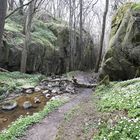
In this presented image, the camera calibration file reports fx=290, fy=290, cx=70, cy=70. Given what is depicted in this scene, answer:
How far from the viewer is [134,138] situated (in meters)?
6.42

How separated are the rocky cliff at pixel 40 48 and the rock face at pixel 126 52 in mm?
7826

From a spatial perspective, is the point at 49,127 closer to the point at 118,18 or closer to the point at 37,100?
the point at 37,100

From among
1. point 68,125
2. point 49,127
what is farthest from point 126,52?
point 49,127

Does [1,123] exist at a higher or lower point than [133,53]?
lower

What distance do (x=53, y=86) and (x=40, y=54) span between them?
9669 mm

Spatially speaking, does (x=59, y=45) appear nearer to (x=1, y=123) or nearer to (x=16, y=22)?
(x=16, y=22)

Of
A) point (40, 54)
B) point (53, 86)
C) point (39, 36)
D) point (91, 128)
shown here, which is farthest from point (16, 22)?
point (91, 128)

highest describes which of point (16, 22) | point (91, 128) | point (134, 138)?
point (16, 22)

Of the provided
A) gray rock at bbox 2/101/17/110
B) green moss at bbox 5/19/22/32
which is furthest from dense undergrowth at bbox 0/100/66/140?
green moss at bbox 5/19/22/32

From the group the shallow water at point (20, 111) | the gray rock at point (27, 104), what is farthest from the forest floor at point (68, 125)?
the gray rock at point (27, 104)

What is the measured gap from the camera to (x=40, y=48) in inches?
1053

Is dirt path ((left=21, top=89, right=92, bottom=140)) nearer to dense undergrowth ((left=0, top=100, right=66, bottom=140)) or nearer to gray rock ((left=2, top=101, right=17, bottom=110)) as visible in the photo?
dense undergrowth ((left=0, top=100, right=66, bottom=140))

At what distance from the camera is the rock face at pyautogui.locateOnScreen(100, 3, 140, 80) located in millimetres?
17844

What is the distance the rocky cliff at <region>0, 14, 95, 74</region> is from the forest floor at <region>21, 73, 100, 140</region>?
11.7 meters
